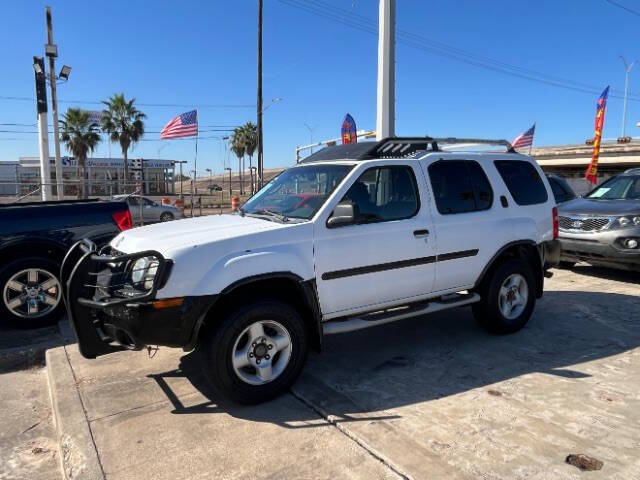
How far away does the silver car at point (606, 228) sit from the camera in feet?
24.1

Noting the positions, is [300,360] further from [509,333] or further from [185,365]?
[509,333]

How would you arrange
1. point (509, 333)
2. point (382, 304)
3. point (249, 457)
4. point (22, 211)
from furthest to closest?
point (22, 211)
point (509, 333)
point (382, 304)
point (249, 457)

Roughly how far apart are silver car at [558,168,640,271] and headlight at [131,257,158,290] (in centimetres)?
636

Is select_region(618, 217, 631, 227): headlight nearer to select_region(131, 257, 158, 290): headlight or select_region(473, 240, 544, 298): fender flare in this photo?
select_region(473, 240, 544, 298): fender flare

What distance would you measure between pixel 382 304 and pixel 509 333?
1757 millimetres

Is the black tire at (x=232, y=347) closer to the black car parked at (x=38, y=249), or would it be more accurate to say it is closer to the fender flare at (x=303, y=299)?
the fender flare at (x=303, y=299)

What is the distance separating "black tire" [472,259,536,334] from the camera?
508cm

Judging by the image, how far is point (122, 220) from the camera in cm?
597

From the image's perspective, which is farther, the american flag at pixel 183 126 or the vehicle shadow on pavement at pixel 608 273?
the american flag at pixel 183 126

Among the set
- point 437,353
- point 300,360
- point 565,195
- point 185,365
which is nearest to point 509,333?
point 437,353

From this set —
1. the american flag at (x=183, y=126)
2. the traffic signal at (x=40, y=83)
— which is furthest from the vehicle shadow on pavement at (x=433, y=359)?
the american flag at (x=183, y=126)

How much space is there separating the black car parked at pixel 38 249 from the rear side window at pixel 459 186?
3.69m

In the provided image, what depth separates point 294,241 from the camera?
12.4ft

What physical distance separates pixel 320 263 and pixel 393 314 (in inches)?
35.2
